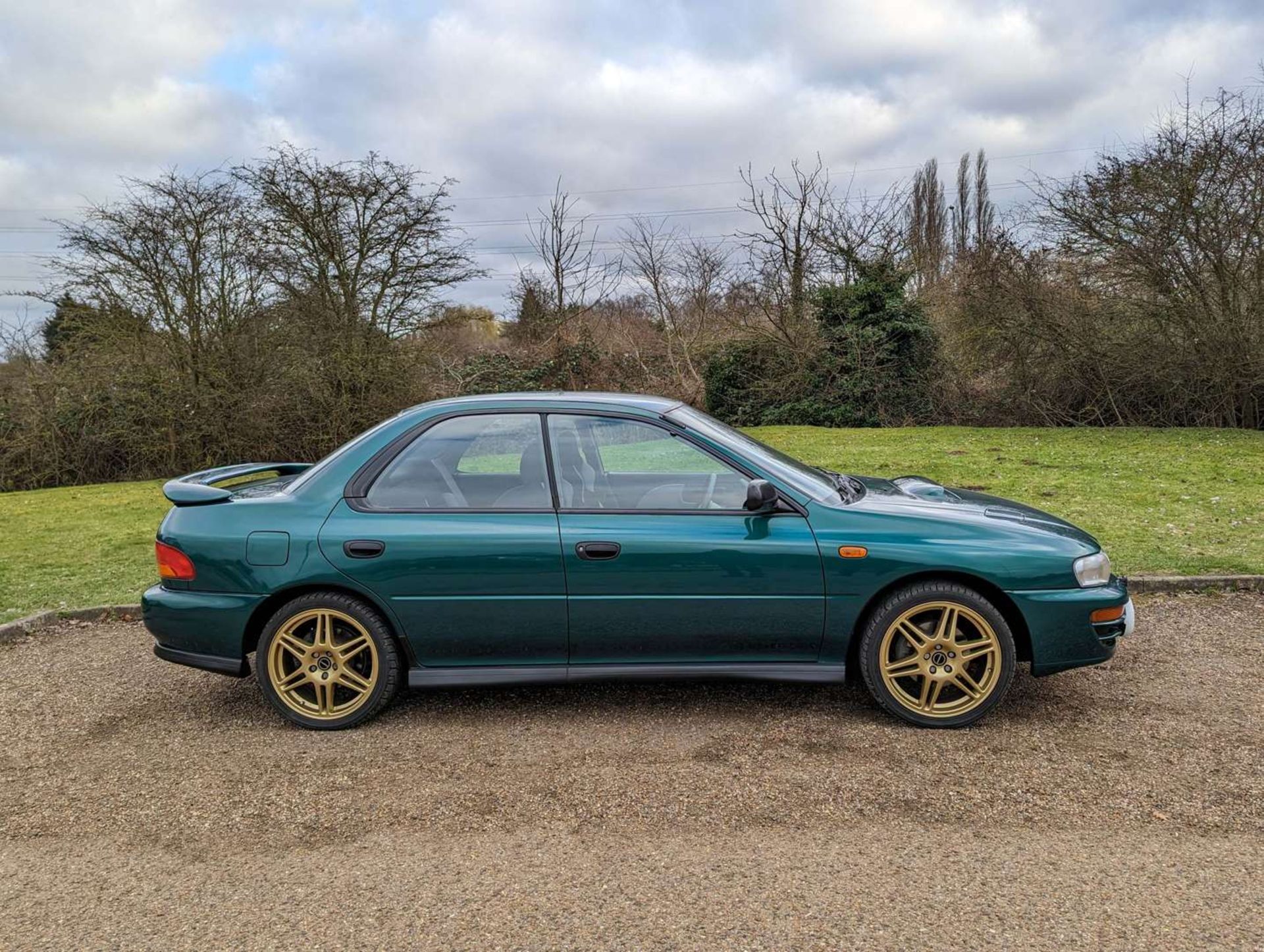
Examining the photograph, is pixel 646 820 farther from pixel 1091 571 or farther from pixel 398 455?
pixel 1091 571

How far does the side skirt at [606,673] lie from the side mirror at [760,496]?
2.41 feet

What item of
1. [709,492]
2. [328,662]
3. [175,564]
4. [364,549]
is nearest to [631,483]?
[709,492]

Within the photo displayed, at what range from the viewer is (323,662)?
406 cm

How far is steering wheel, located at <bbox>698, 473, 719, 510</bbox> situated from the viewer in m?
4.07

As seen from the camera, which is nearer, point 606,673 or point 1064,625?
point 1064,625

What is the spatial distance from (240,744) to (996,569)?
351cm

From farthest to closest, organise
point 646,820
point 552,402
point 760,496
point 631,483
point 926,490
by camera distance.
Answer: point 926,490
point 631,483
point 552,402
point 760,496
point 646,820

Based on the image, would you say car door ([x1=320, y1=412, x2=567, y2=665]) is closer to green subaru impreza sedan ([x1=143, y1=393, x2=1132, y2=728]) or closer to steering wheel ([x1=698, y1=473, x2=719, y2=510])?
green subaru impreza sedan ([x1=143, y1=393, x2=1132, y2=728])

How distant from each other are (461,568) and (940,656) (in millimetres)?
2194

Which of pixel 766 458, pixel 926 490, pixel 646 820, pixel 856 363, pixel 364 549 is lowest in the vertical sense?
pixel 646 820

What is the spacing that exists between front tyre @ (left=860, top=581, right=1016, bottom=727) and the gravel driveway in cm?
13

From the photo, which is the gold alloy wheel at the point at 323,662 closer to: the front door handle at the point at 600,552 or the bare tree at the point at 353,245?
the front door handle at the point at 600,552

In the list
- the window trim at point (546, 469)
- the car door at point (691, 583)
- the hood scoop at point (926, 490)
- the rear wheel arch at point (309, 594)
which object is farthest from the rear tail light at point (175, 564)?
the hood scoop at point (926, 490)

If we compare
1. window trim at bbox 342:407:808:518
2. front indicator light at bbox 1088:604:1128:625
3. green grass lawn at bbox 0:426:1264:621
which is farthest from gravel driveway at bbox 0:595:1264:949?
green grass lawn at bbox 0:426:1264:621
